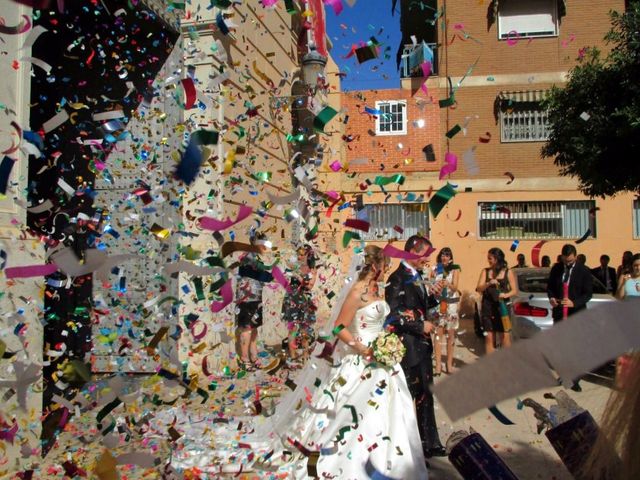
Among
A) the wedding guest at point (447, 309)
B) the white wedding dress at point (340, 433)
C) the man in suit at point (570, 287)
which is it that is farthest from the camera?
Answer: the wedding guest at point (447, 309)

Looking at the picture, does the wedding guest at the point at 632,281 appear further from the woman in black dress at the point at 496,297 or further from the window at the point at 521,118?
the window at the point at 521,118

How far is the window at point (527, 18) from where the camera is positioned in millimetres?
17016

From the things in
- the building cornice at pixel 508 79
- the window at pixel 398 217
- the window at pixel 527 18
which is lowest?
the window at pixel 398 217

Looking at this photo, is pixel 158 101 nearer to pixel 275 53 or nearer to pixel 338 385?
pixel 275 53

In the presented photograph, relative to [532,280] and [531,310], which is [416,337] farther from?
[532,280]

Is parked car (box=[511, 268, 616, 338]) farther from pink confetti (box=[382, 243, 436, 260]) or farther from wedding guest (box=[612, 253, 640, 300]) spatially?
pink confetti (box=[382, 243, 436, 260])

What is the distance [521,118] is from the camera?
1738 centimetres

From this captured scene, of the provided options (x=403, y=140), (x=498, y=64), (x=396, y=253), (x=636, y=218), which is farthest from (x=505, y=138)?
(x=396, y=253)

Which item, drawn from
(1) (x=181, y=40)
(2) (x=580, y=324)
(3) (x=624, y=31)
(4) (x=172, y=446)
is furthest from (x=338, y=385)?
(3) (x=624, y=31)

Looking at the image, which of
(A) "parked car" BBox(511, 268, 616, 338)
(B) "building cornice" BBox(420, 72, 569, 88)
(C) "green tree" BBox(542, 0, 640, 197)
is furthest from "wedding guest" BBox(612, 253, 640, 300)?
(B) "building cornice" BBox(420, 72, 569, 88)

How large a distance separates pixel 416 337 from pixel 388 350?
1.71 ft

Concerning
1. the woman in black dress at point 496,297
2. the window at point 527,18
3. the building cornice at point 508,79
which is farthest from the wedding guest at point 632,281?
the window at point 527,18

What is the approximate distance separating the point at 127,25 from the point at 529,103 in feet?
45.7

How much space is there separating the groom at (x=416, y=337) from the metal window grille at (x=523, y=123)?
14.1 m
